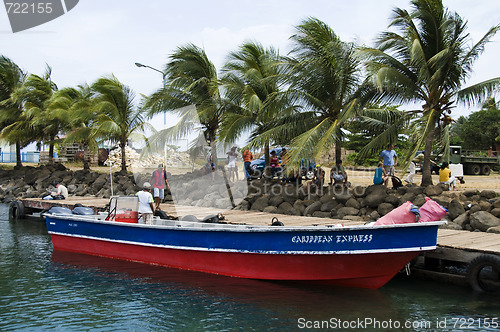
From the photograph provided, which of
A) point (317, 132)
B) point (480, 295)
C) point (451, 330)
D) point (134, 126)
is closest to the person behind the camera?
point (451, 330)

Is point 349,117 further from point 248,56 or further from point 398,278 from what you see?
point 248,56

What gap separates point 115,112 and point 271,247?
17.9m

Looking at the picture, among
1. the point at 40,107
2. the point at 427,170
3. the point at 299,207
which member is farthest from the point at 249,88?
the point at 40,107

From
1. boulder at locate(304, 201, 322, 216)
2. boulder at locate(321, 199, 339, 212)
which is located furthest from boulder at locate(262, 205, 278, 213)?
boulder at locate(321, 199, 339, 212)

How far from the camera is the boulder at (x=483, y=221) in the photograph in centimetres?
1092

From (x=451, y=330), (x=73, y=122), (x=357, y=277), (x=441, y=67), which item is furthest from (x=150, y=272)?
(x=73, y=122)

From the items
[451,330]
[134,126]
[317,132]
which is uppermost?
[134,126]

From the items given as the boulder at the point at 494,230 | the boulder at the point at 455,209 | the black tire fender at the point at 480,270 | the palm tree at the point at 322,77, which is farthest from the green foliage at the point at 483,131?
the black tire fender at the point at 480,270

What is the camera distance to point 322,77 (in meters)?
15.7

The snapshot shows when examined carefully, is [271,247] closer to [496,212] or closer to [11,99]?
[496,212]

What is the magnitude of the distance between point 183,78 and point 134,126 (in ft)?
21.4

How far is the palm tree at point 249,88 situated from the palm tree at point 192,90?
2.41ft

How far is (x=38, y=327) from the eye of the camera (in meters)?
7.59

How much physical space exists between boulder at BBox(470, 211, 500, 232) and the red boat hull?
325cm
